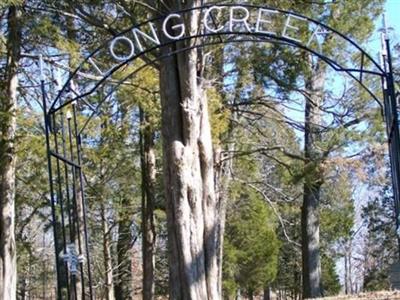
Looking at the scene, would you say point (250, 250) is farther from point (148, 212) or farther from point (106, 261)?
point (148, 212)

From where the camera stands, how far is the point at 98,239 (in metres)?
25.5

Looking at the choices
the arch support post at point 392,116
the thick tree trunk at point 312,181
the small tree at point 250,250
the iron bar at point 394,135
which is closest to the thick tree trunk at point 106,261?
the small tree at point 250,250

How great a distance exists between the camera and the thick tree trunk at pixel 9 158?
11.6 meters

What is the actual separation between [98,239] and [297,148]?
41.4ft

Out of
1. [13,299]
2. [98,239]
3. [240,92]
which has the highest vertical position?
[240,92]

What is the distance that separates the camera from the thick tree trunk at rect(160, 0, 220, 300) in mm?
7949

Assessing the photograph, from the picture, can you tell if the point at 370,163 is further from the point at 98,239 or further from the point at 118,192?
the point at 98,239

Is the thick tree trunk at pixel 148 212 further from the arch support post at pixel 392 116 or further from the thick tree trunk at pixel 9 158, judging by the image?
the arch support post at pixel 392 116

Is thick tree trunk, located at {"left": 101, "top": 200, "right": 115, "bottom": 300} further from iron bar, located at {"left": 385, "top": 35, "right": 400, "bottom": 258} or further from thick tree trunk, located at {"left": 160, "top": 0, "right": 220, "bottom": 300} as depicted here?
iron bar, located at {"left": 385, "top": 35, "right": 400, "bottom": 258}

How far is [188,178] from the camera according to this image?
8148 millimetres

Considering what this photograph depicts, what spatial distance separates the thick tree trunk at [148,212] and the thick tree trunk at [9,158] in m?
4.33

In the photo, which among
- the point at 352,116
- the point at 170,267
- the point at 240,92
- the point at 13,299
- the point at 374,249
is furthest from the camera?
the point at 374,249

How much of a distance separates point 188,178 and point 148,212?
334 inches

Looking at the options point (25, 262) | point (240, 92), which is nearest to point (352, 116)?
point (240, 92)
